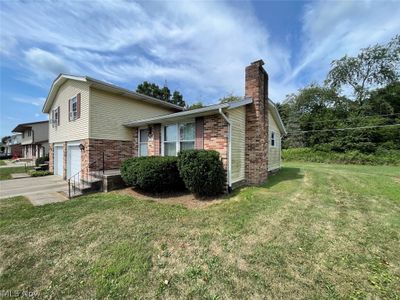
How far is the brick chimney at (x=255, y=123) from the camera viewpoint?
26.9 feet

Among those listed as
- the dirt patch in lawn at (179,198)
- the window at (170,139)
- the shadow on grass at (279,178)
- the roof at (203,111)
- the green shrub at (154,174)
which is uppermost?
the roof at (203,111)

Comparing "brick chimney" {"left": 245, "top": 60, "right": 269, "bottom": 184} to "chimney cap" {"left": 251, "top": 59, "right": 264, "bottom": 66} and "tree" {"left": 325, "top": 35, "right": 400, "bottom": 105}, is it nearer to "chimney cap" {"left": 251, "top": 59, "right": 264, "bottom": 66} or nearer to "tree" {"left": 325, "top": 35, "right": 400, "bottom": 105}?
"chimney cap" {"left": 251, "top": 59, "right": 264, "bottom": 66}

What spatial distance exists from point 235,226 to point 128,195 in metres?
4.50

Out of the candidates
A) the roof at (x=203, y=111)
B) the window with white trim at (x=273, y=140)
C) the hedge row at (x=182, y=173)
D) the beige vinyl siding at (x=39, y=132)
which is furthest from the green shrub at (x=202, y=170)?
the beige vinyl siding at (x=39, y=132)

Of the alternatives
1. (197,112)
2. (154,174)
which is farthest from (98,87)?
(154,174)

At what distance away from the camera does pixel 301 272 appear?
282 centimetres

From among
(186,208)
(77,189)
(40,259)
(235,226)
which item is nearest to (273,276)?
(235,226)

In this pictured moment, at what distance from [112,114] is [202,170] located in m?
6.92

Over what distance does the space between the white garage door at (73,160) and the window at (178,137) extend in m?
5.30

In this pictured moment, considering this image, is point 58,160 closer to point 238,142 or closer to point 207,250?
point 238,142

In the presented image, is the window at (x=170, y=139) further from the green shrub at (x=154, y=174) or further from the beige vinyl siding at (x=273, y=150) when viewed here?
the beige vinyl siding at (x=273, y=150)

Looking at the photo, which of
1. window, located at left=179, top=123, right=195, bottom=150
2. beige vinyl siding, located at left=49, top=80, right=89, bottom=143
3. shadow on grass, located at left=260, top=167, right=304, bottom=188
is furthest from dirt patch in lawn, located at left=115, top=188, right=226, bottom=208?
beige vinyl siding, located at left=49, top=80, right=89, bottom=143

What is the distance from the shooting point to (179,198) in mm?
6664

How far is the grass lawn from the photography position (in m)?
2.59
